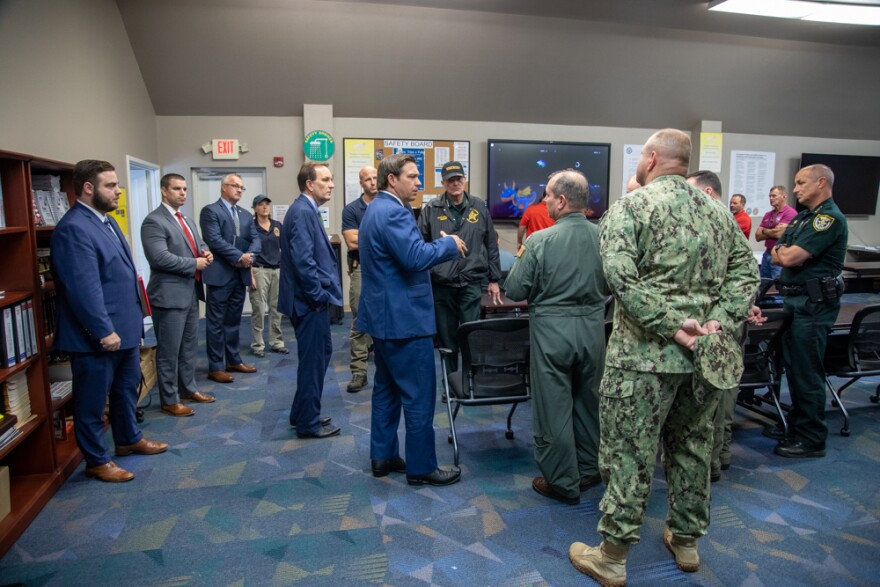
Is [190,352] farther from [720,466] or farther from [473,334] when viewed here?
[720,466]

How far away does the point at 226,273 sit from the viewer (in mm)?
4531

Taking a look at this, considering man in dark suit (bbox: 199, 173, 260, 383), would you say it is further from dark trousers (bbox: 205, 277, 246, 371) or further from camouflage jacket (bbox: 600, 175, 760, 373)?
camouflage jacket (bbox: 600, 175, 760, 373)

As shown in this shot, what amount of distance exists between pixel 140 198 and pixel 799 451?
255 inches

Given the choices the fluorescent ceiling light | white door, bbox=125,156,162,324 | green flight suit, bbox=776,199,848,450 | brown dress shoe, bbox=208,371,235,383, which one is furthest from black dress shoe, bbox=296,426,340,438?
the fluorescent ceiling light

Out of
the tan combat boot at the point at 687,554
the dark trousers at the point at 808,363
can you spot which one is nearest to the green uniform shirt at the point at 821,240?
the dark trousers at the point at 808,363

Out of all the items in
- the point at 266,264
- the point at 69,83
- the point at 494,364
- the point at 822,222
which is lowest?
the point at 494,364

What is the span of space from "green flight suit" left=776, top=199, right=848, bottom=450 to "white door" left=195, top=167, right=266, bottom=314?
571 cm

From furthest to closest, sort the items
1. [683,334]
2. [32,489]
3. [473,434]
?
1. [473,434]
2. [32,489]
3. [683,334]

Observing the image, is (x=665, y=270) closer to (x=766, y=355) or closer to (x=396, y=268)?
(x=396, y=268)

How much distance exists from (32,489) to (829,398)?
16.6 feet

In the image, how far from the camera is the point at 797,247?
10.1ft

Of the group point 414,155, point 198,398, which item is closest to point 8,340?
point 198,398

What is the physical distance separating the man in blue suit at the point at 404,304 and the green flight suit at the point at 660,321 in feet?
3.13

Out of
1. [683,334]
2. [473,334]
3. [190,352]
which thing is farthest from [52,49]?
[683,334]
